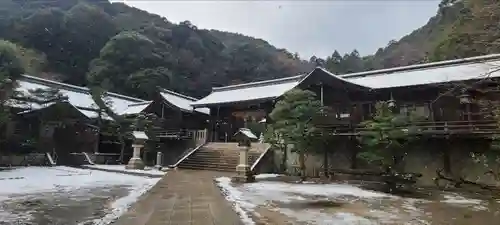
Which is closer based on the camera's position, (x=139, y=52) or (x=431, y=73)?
(x=431, y=73)

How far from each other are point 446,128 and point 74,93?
30257mm

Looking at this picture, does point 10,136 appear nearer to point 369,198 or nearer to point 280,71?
point 369,198

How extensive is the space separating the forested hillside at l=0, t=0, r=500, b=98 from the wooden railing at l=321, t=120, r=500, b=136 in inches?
872

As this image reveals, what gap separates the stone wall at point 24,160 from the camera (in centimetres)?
1883

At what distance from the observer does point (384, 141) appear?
13.1 metres

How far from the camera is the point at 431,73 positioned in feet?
57.8

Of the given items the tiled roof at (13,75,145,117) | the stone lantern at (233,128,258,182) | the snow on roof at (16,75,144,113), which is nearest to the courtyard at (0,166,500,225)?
the stone lantern at (233,128,258,182)

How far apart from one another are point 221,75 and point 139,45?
13.7 metres

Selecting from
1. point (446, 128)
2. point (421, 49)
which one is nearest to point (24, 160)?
point (446, 128)

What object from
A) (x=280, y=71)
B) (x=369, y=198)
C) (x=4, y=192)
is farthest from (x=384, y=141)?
(x=280, y=71)

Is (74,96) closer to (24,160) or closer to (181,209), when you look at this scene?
(24,160)

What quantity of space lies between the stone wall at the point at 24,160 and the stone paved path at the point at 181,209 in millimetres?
13011

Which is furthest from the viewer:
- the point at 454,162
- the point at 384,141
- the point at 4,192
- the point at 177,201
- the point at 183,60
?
the point at 183,60

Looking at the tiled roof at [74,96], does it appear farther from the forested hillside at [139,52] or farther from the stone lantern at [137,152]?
the stone lantern at [137,152]
